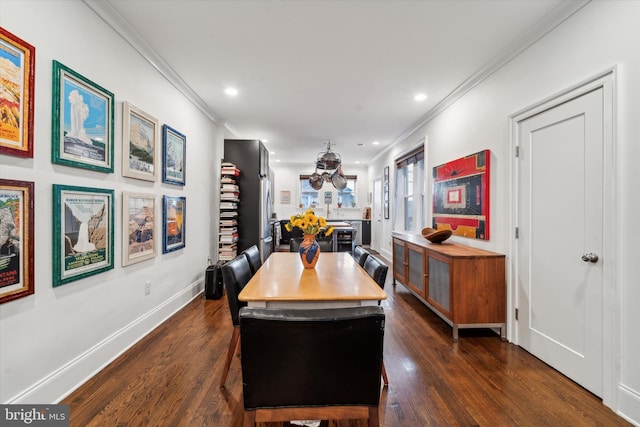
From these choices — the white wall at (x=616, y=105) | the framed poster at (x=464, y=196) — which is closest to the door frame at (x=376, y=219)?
the framed poster at (x=464, y=196)

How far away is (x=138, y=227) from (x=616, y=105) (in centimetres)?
361

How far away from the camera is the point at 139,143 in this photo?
2.50 meters

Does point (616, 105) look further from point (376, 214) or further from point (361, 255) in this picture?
point (376, 214)

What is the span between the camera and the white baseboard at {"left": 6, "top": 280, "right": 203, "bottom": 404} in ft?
5.25

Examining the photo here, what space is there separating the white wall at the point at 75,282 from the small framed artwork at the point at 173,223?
11 cm

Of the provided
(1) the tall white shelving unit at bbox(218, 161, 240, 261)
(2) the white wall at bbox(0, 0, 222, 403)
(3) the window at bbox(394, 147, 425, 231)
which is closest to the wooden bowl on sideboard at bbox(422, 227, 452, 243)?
(3) the window at bbox(394, 147, 425, 231)

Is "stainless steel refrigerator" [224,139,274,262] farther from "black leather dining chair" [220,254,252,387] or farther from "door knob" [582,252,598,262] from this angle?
"door knob" [582,252,598,262]

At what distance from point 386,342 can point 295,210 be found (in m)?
6.49

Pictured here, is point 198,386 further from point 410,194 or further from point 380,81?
point 410,194

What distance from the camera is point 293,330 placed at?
104cm

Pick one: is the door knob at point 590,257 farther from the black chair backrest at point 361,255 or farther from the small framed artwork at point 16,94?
the small framed artwork at point 16,94

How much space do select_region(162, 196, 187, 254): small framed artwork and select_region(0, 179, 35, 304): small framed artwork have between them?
1366mm

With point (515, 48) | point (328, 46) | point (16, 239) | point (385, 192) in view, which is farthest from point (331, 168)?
point (16, 239)

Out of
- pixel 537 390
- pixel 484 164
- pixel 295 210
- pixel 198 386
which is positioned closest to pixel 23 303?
pixel 198 386
